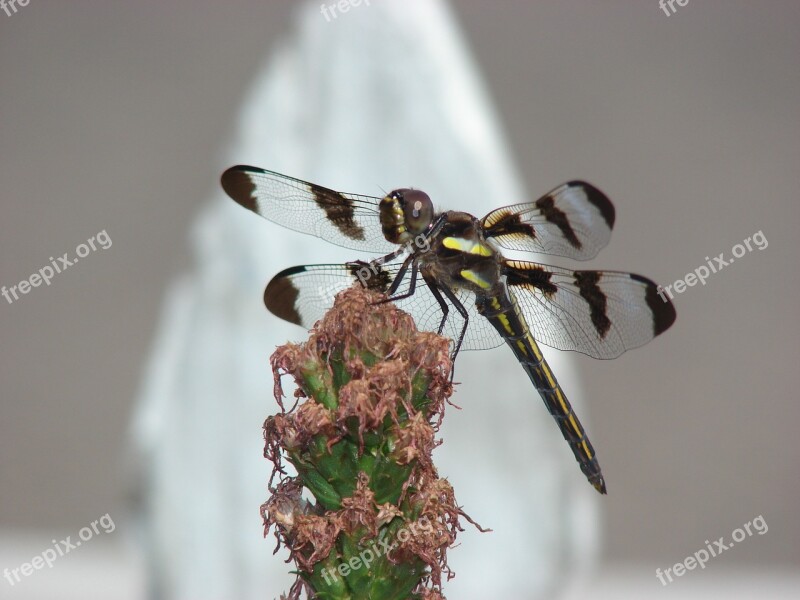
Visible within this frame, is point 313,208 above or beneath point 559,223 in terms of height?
above

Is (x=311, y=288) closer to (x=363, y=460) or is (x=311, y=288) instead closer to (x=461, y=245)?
(x=461, y=245)

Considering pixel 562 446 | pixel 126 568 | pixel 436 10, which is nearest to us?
pixel 562 446

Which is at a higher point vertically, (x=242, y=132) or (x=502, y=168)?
(x=242, y=132)

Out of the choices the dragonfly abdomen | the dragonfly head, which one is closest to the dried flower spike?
the dragonfly head

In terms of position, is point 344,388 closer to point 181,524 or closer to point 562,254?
point 562,254

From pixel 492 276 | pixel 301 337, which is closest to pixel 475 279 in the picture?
pixel 492 276

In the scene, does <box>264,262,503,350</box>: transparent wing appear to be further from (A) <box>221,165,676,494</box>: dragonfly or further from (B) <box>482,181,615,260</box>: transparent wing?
(B) <box>482,181,615,260</box>: transparent wing

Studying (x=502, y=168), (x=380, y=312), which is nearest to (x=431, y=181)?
(x=502, y=168)
